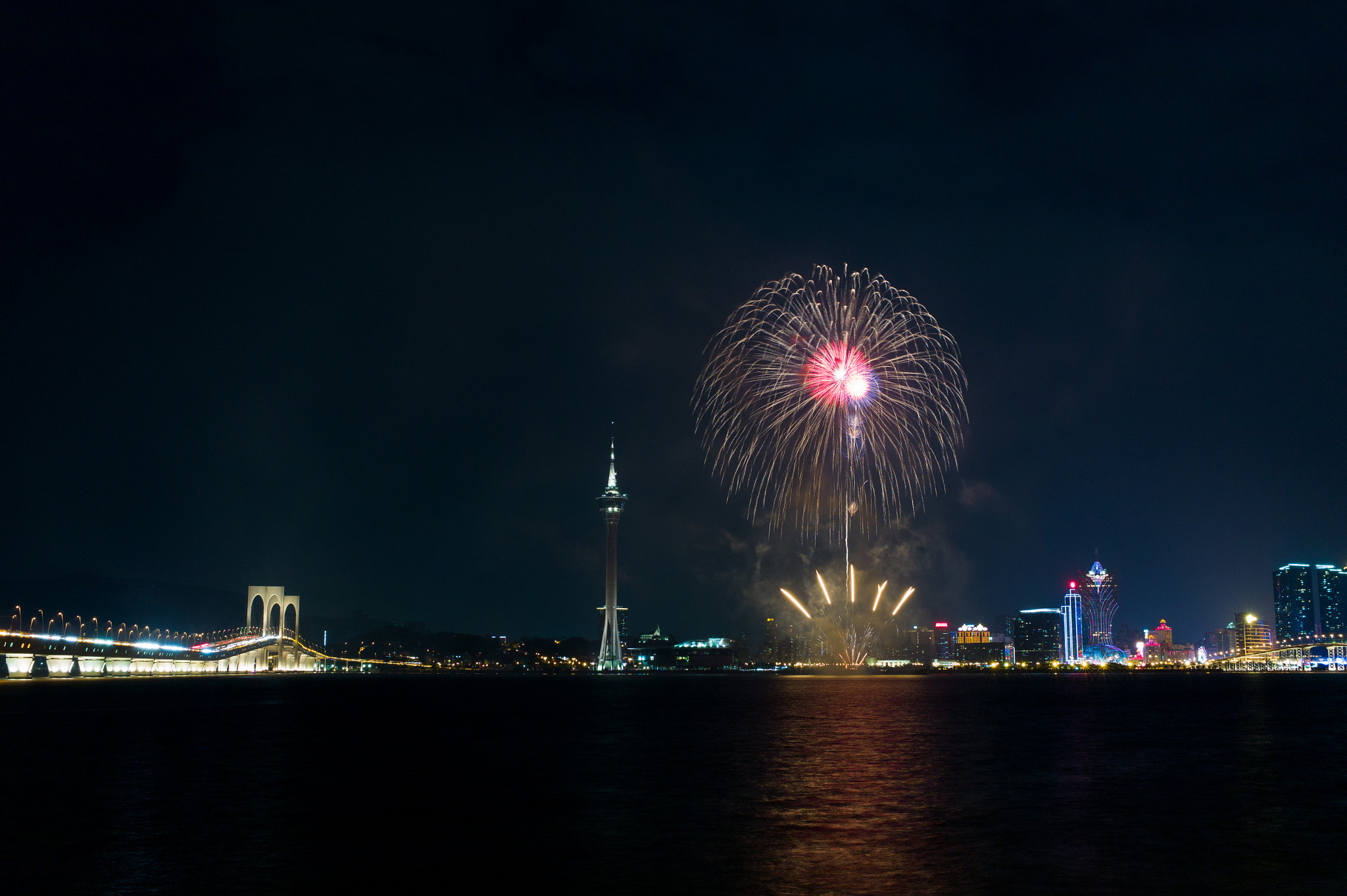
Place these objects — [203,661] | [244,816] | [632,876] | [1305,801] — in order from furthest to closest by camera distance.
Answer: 1. [203,661]
2. [1305,801]
3. [244,816]
4. [632,876]

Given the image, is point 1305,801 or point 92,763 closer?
point 1305,801

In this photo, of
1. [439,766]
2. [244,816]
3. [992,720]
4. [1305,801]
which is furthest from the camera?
[992,720]

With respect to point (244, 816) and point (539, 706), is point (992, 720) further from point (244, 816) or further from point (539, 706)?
point (244, 816)

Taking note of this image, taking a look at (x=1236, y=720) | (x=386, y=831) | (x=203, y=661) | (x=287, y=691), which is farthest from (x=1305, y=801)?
(x=203, y=661)

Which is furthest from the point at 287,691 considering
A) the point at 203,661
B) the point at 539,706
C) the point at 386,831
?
the point at 386,831

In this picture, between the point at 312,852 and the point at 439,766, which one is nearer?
the point at 312,852

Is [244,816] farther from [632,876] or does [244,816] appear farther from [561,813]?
[632,876]
